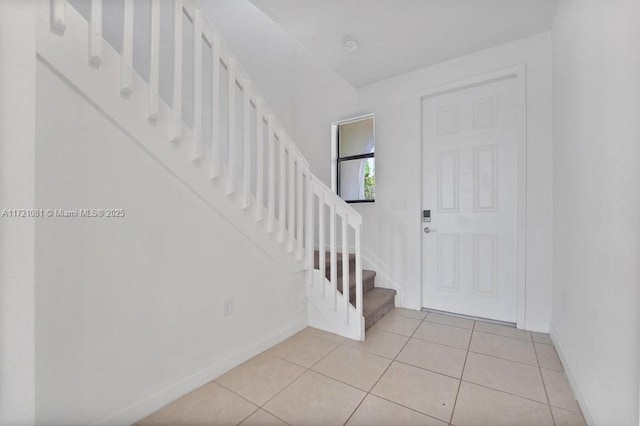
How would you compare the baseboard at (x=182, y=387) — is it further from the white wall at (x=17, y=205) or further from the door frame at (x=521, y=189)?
the door frame at (x=521, y=189)

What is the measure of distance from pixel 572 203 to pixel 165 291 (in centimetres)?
240

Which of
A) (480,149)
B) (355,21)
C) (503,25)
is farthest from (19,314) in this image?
(503,25)

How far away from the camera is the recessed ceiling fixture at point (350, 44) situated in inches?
93.4

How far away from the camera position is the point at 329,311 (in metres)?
2.28

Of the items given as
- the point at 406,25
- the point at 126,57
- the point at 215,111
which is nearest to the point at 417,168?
the point at 406,25

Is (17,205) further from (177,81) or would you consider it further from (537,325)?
(537,325)

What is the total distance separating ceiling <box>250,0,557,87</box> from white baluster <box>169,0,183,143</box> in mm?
810

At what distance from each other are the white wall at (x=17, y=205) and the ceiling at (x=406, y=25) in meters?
1.58

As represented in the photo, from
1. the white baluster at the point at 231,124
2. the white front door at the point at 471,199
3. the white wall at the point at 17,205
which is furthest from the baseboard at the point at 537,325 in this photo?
the white wall at the point at 17,205

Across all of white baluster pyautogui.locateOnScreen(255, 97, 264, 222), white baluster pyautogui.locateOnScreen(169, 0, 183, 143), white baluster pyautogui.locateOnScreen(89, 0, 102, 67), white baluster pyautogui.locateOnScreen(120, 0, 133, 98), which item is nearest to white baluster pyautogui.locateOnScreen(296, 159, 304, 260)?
white baluster pyautogui.locateOnScreen(255, 97, 264, 222)

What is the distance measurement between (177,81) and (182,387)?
1655 millimetres

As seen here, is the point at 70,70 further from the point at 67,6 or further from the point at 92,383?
the point at 92,383

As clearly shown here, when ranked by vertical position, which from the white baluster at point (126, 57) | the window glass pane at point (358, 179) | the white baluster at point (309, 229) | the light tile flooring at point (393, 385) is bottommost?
the light tile flooring at point (393, 385)

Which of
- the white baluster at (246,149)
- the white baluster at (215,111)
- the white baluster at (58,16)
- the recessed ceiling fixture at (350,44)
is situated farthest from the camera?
the recessed ceiling fixture at (350,44)
